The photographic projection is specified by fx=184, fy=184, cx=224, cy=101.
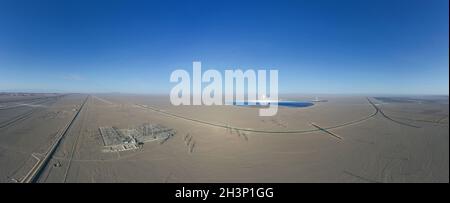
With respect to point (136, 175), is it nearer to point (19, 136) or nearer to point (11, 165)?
point (11, 165)

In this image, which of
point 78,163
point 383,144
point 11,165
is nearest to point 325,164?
point 383,144

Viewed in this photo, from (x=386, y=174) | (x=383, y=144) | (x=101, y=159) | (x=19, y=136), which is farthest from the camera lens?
(x=19, y=136)

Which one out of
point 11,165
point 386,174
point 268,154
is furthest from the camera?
point 268,154

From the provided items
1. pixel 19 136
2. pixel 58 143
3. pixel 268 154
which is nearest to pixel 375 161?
pixel 268 154

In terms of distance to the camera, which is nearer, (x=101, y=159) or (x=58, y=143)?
(x=101, y=159)

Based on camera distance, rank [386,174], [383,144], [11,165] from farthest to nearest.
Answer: [383,144]
[11,165]
[386,174]
